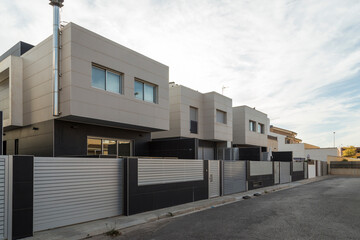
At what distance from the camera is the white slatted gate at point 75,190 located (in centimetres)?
757

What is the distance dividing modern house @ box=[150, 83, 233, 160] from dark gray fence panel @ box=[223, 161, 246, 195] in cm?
431

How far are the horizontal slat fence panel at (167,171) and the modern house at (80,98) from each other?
4.41 m

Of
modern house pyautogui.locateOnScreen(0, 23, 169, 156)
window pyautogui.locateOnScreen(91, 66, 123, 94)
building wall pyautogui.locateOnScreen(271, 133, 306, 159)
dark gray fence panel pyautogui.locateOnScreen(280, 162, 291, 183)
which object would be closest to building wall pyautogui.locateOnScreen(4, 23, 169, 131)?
modern house pyautogui.locateOnScreen(0, 23, 169, 156)

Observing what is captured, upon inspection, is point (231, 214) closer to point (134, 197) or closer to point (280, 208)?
point (280, 208)

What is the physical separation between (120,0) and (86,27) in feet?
7.62

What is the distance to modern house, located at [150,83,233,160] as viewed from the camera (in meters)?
22.6

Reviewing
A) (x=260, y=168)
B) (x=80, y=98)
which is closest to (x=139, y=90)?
(x=80, y=98)

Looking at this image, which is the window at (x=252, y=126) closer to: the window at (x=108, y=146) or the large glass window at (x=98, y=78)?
the window at (x=108, y=146)

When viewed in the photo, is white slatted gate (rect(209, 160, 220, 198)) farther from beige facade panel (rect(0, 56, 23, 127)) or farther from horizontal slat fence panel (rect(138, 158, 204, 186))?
beige facade panel (rect(0, 56, 23, 127))

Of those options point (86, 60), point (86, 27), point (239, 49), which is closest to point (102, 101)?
point (86, 60)

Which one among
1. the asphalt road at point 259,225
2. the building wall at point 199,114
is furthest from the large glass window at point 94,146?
the building wall at point 199,114

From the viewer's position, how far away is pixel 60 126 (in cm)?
1339

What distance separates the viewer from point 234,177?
16.3 m

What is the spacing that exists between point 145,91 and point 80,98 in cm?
478
